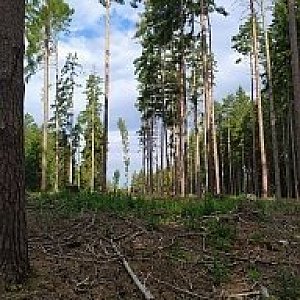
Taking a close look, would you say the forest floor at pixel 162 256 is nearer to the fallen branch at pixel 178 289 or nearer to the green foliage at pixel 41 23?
the fallen branch at pixel 178 289

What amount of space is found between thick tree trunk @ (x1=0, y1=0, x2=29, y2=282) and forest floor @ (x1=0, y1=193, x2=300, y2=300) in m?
0.31

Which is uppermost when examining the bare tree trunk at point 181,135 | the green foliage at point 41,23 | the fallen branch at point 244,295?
the green foliage at point 41,23

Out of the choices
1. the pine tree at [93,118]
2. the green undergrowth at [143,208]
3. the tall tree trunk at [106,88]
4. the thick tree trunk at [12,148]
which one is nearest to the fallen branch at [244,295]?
the thick tree trunk at [12,148]

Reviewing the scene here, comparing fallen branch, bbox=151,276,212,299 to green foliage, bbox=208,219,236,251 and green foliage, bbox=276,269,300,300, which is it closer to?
green foliage, bbox=276,269,300,300

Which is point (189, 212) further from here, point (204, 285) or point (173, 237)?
point (204, 285)

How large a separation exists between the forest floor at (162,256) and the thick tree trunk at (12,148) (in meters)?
0.31

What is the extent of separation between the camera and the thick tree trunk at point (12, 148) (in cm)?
475

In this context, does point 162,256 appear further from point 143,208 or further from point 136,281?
point 143,208

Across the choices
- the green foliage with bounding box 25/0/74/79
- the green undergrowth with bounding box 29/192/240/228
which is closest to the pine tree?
the green foliage with bounding box 25/0/74/79

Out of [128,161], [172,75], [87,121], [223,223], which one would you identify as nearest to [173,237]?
[223,223]

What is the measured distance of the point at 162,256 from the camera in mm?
6086

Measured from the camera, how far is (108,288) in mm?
5121

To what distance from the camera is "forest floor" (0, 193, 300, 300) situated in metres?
5.10

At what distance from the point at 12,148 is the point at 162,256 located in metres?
2.43
